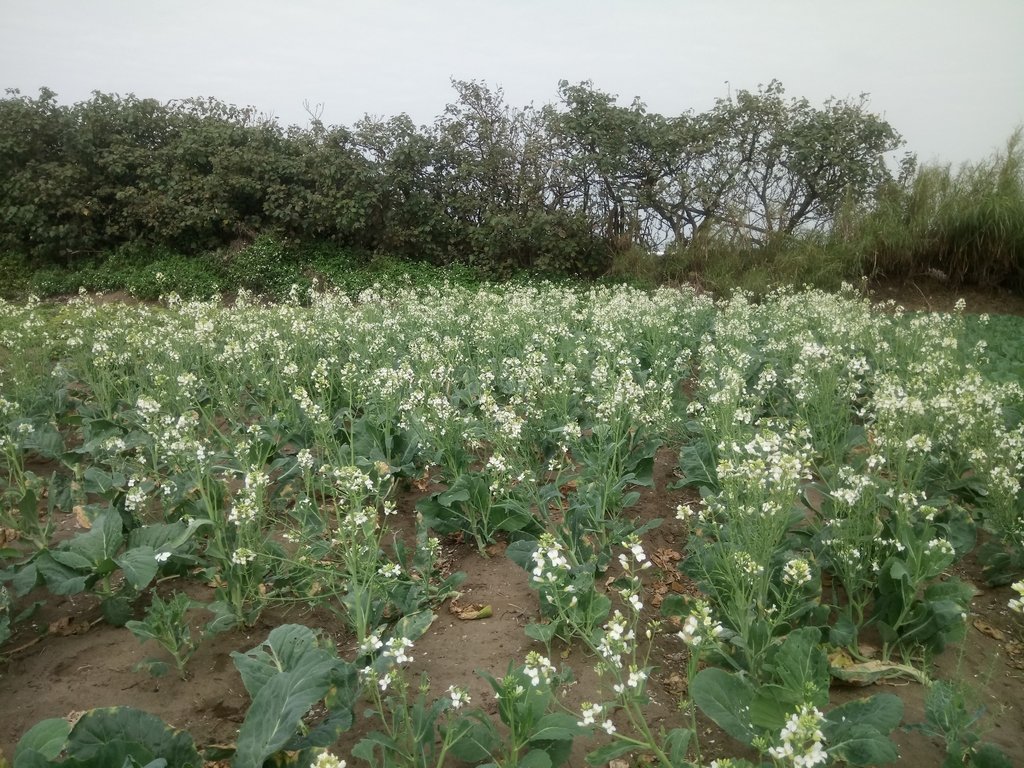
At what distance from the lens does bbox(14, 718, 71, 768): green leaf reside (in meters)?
1.85

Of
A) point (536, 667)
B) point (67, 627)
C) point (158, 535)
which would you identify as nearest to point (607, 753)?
point (536, 667)

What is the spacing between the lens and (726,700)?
83.4 inches

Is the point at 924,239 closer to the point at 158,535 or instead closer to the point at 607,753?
the point at 607,753

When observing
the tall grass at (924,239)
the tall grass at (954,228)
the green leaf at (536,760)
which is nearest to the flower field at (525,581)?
the green leaf at (536,760)

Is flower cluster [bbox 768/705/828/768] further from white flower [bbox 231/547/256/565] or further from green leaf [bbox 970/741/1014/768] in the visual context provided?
white flower [bbox 231/547/256/565]

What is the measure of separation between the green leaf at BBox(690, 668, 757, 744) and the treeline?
13.2 meters

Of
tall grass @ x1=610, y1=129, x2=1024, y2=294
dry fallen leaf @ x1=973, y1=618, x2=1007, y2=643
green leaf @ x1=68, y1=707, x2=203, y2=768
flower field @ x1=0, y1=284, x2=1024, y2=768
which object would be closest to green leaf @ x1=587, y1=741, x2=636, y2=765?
flower field @ x1=0, y1=284, x2=1024, y2=768

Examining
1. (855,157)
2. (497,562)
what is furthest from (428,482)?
(855,157)

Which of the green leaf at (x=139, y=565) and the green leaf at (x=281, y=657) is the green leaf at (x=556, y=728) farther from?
the green leaf at (x=139, y=565)

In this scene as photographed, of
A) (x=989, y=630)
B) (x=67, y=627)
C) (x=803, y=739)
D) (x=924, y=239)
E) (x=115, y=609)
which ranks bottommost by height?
(x=67, y=627)

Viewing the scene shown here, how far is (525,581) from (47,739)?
6.25ft

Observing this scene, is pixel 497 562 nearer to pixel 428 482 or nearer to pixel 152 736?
pixel 428 482

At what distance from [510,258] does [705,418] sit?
12.6 meters

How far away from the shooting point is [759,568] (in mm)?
2295
